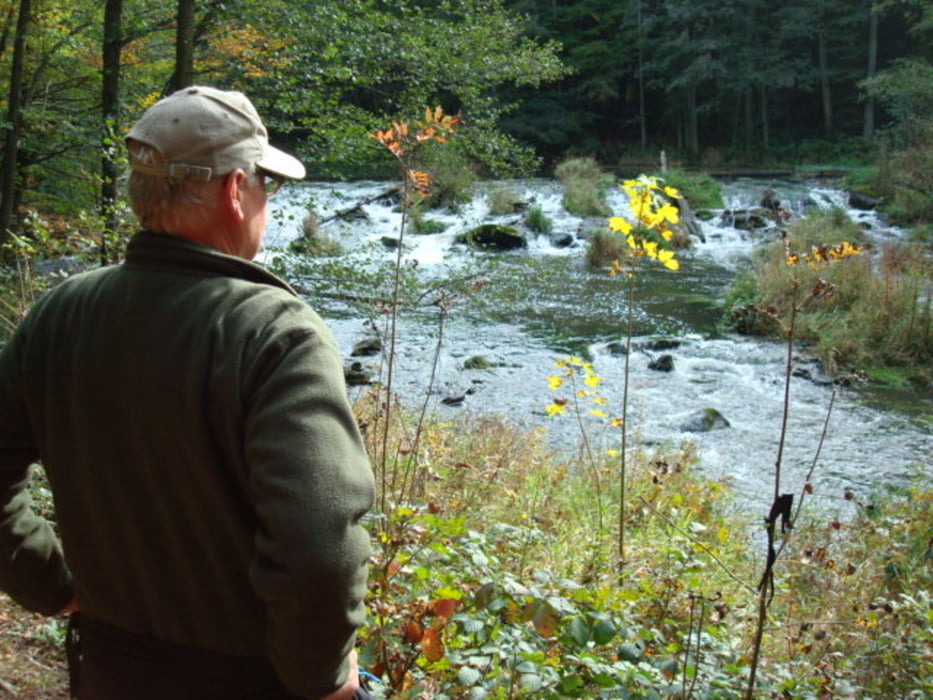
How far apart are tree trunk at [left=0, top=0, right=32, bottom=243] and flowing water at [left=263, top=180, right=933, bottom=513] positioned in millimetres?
2871

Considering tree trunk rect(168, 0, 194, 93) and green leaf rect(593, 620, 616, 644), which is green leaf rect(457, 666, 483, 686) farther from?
tree trunk rect(168, 0, 194, 93)

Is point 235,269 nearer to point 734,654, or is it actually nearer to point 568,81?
point 734,654

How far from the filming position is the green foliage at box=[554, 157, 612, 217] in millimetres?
22219

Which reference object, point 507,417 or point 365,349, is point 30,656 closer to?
point 507,417

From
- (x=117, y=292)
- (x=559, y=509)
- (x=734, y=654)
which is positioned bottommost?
(x=559, y=509)

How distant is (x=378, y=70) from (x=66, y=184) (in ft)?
18.0

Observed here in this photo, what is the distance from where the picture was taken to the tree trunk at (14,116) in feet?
30.7

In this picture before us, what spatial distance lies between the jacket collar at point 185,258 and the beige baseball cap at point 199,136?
105 mm

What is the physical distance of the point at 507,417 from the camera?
870cm

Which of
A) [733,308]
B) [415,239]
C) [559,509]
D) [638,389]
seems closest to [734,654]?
[559,509]

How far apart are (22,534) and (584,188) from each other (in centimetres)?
2296

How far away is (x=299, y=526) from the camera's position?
119 cm

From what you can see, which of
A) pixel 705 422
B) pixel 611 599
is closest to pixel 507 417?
pixel 705 422

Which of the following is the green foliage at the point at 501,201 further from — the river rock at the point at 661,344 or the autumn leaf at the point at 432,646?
the autumn leaf at the point at 432,646
